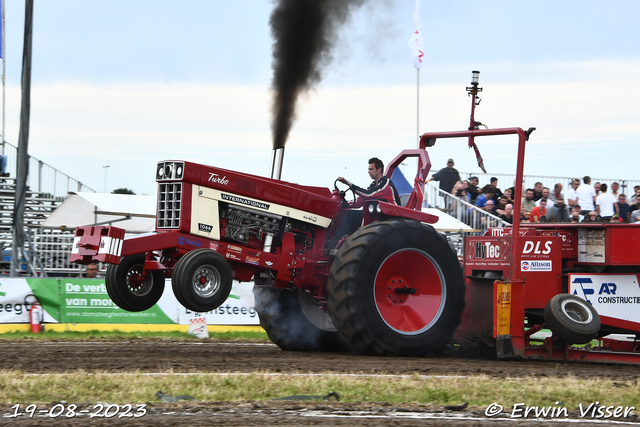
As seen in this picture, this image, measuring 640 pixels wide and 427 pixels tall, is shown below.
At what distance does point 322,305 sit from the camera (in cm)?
942

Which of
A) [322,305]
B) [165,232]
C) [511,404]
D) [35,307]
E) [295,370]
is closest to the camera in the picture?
[511,404]

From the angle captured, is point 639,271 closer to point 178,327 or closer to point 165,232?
point 165,232

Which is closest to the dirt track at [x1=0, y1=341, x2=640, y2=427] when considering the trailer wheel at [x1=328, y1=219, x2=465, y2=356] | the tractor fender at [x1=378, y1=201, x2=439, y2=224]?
the trailer wheel at [x1=328, y1=219, x2=465, y2=356]

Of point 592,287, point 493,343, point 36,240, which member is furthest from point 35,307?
Result: point 592,287

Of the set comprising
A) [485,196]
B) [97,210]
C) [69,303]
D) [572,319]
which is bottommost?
[69,303]

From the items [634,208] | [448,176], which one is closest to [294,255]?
[448,176]

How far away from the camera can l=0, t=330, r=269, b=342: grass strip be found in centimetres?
1175

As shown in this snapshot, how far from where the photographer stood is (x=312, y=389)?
6117mm

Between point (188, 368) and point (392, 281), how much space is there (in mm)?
2615

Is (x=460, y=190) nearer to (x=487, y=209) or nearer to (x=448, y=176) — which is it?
(x=448, y=176)

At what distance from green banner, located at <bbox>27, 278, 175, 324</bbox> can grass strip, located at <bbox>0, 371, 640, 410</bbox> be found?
7.42m

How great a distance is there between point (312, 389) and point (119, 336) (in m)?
6.96

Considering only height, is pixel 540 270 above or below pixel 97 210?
below

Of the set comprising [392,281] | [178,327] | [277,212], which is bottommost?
[178,327]
